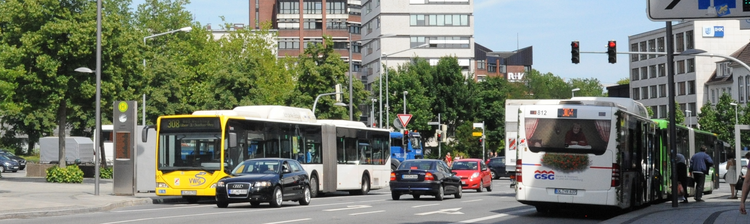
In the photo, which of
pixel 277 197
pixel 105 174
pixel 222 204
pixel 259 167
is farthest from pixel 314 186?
pixel 105 174

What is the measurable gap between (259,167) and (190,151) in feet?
11.2

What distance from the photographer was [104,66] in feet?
141

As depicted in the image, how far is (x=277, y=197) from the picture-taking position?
85.1 ft

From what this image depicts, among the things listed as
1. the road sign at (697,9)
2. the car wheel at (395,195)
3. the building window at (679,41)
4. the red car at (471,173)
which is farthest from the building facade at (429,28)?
the road sign at (697,9)

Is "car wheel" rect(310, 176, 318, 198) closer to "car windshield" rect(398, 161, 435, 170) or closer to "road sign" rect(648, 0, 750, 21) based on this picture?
"car windshield" rect(398, 161, 435, 170)

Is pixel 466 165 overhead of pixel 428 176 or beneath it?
overhead

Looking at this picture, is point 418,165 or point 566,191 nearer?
→ point 566,191

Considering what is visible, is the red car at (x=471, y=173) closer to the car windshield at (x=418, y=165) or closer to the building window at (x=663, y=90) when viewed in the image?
the car windshield at (x=418, y=165)

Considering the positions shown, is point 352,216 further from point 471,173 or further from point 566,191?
point 471,173

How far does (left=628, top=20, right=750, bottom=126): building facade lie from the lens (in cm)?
11881

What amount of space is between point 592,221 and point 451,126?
71.3 m

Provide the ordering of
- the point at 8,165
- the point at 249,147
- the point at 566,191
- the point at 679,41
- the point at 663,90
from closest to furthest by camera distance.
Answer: the point at 566,191 < the point at 249,147 < the point at 8,165 < the point at 679,41 < the point at 663,90

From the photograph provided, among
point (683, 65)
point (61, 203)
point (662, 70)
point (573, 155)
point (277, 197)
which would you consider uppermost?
point (683, 65)

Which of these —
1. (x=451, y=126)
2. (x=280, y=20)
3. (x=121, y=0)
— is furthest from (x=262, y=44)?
(x=280, y=20)
